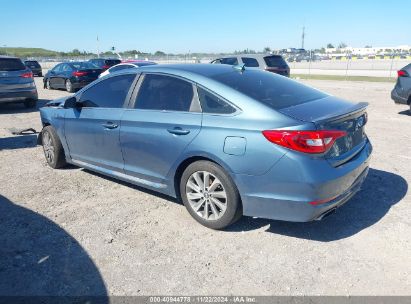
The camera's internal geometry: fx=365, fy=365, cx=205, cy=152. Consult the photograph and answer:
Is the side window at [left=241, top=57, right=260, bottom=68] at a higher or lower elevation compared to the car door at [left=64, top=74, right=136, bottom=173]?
higher

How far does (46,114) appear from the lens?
19.0 ft

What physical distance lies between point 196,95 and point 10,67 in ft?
31.6

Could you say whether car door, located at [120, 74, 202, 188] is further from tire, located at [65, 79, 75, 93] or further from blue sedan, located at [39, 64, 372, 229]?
tire, located at [65, 79, 75, 93]

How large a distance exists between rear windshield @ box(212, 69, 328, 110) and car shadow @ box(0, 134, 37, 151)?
5255 millimetres

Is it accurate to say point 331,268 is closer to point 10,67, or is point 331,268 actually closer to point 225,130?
point 225,130

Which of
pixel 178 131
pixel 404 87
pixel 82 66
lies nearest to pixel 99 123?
pixel 178 131

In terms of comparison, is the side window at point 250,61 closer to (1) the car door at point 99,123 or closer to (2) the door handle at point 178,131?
(1) the car door at point 99,123

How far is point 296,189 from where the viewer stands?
322cm

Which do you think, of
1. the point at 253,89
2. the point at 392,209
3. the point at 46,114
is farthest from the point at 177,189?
the point at 46,114

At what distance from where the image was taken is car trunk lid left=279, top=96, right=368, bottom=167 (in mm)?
3303

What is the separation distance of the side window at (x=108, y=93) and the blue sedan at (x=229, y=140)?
0.05 ft

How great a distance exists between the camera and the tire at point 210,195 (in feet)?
11.7

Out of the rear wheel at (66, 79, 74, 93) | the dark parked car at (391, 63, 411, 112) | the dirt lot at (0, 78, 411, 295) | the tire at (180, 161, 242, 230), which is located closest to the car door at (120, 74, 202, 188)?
the tire at (180, 161, 242, 230)

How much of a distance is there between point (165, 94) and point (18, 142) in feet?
17.0
